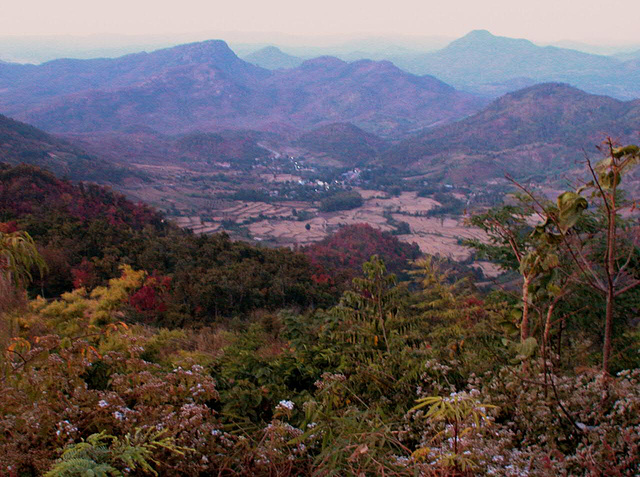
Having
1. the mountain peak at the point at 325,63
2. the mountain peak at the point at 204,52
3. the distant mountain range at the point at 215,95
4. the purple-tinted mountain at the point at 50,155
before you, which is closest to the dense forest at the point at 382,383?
the purple-tinted mountain at the point at 50,155

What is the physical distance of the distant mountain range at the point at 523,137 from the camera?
64.2 meters

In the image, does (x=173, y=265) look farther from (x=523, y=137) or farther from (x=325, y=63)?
(x=325, y=63)

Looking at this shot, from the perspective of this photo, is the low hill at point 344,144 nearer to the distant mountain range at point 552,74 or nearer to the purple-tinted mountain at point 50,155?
the purple-tinted mountain at point 50,155

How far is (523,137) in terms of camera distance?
244 feet

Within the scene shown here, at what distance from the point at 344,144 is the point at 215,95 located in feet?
188

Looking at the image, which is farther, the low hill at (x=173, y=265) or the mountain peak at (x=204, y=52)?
the mountain peak at (x=204, y=52)

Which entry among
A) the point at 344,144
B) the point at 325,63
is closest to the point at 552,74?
the point at 325,63

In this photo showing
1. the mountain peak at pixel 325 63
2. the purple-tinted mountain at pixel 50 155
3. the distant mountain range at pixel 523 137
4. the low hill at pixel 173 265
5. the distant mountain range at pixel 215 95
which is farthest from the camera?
the mountain peak at pixel 325 63

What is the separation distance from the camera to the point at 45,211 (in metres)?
14.0

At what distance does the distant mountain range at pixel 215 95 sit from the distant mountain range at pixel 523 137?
82.7 ft

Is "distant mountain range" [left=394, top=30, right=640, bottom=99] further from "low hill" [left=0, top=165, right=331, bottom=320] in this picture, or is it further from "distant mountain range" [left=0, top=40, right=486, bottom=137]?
"low hill" [left=0, top=165, right=331, bottom=320]

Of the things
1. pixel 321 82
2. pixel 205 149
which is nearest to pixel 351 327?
pixel 205 149

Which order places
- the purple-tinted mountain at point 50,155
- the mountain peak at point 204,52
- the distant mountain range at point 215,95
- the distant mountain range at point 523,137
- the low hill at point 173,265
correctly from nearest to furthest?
the low hill at point 173,265
the purple-tinted mountain at point 50,155
the distant mountain range at point 523,137
the distant mountain range at point 215,95
the mountain peak at point 204,52

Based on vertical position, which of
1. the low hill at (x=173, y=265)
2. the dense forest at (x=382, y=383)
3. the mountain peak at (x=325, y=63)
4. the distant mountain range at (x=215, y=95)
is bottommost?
the low hill at (x=173, y=265)
